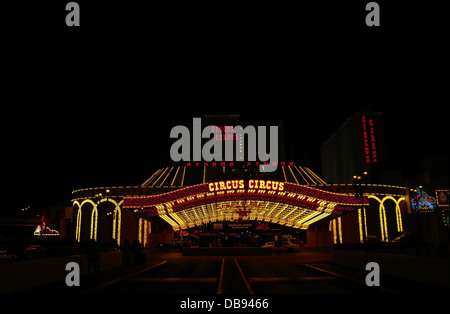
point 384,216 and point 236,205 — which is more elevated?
point 236,205

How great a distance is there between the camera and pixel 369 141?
6756cm

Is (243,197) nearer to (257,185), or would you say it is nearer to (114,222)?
(257,185)

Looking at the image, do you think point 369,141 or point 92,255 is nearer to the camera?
point 92,255

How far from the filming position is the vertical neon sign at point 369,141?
66.4 m

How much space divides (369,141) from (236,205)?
117ft

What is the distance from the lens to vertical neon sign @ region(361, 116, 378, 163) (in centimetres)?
6638

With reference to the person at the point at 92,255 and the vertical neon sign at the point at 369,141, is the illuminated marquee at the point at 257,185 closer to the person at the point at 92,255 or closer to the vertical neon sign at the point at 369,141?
the person at the point at 92,255

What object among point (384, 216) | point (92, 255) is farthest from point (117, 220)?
point (384, 216)

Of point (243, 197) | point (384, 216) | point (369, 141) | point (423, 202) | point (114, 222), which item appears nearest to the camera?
point (423, 202)

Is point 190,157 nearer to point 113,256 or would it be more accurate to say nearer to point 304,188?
point 304,188

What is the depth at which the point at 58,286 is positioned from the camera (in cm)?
1480

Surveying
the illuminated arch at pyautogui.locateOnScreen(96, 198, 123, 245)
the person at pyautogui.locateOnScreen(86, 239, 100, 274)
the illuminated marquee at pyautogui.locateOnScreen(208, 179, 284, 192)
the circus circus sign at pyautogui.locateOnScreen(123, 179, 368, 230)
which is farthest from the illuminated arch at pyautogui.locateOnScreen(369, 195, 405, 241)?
the person at pyautogui.locateOnScreen(86, 239, 100, 274)

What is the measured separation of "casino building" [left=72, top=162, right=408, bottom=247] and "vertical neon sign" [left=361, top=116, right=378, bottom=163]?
14.6 meters
